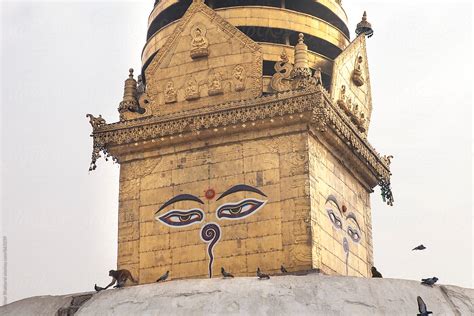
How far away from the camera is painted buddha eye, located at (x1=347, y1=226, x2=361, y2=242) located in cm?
2736

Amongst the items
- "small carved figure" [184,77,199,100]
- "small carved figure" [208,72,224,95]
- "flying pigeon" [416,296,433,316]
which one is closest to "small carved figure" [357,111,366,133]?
"small carved figure" [208,72,224,95]

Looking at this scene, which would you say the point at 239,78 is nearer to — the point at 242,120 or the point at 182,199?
the point at 242,120

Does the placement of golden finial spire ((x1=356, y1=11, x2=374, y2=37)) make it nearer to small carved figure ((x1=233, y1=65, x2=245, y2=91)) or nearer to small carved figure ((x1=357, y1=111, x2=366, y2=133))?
small carved figure ((x1=357, y1=111, x2=366, y2=133))

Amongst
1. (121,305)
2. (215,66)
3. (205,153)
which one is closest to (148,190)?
(205,153)

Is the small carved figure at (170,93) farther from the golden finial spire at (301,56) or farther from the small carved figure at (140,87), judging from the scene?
the golden finial spire at (301,56)

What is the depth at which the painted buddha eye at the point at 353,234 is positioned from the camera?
2736 cm

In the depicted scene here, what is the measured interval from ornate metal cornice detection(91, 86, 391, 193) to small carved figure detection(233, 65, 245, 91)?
75cm

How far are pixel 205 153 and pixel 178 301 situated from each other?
31.2ft

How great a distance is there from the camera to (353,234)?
2766 centimetres

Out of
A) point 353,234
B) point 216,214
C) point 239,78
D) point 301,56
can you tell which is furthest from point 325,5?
point 216,214

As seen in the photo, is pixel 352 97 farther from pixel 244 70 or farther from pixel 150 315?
pixel 150 315

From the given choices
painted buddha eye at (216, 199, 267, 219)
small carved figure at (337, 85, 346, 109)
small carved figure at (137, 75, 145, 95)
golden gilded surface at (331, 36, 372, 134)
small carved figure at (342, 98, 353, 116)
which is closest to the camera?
painted buddha eye at (216, 199, 267, 219)

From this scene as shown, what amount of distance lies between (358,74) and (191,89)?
5285mm

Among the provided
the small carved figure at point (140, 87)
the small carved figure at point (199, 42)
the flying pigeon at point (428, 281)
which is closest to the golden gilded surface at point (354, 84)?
the small carved figure at point (199, 42)
